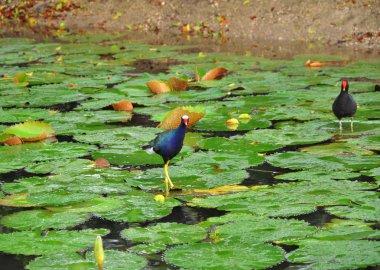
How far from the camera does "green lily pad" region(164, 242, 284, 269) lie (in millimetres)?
4352

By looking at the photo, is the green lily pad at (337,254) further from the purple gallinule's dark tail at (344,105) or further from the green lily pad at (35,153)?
the purple gallinule's dark tail at (344,105)

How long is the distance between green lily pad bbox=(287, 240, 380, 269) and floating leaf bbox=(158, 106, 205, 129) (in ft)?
10.3

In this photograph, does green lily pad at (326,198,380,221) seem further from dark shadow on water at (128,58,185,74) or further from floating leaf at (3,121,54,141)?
dark shadow on water at (128,58,185,74)

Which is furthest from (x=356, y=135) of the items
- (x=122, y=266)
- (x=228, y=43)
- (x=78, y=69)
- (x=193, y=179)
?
(x=228, y=43)

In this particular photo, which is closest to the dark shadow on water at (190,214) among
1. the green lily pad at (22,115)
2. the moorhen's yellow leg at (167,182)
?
the moorhen's yellow leg at (167,182)

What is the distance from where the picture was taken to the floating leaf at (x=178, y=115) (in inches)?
301

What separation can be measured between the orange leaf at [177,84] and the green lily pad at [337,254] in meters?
5.21

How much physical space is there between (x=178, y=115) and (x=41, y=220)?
2.71 meters

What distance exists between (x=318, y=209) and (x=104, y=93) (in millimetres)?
4839

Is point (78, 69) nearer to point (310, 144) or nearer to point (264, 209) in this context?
point (310, 144)

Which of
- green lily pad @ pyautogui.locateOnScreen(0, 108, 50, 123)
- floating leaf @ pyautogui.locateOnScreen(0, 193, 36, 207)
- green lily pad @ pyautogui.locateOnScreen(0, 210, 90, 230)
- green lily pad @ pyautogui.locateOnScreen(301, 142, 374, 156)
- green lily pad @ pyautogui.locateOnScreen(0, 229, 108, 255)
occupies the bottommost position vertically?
green lily pad @ pyautogui.locateOnScreen(0, 229, 108, 255)

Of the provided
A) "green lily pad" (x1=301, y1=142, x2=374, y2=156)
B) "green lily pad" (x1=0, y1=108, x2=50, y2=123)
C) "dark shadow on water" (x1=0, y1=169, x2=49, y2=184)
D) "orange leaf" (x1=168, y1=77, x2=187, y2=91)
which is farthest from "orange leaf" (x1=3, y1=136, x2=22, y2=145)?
"orange leaf" (x1=168, y1=77, x2=187, y2=91)

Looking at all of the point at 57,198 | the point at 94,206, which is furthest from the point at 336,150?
the point at 57,198

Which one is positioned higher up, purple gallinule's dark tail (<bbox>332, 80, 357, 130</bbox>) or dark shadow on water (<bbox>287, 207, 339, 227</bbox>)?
purple gallinule's dark tail (<bbox>332, 80, 357, 130</bbox>)
